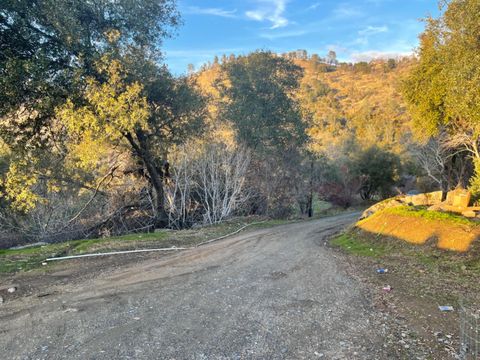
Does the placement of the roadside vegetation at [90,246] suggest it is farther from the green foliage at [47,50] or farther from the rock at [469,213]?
the rock at [469,213]

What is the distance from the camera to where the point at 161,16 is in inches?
568

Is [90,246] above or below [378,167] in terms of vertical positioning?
above

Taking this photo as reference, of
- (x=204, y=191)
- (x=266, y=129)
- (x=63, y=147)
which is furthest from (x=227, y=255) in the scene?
(x=266, y=129)

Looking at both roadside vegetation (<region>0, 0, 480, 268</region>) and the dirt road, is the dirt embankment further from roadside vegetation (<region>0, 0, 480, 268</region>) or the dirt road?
the dirt road

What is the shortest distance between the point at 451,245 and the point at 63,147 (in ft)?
42.5

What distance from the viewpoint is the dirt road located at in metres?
4.28

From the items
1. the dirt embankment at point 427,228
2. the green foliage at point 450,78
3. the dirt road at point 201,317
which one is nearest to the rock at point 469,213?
the dirt embankment at point 427,228

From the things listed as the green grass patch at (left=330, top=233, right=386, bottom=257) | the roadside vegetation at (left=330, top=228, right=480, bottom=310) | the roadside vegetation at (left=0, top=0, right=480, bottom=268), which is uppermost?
the roadside vegetation at (left=0, top=0, right=480, bottom=268)

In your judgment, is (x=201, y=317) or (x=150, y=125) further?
(x=150, y=125)

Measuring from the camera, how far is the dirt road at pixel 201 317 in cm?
428

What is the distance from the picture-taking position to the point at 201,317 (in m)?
5.23

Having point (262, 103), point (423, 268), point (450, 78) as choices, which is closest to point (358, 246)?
point (423, 268)

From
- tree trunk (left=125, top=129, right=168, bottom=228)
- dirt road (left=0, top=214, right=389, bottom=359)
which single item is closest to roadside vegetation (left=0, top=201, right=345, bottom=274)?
dirt road (left=0, top=214, right=389, bottom=359)

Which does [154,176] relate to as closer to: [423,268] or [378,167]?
[423,268]
